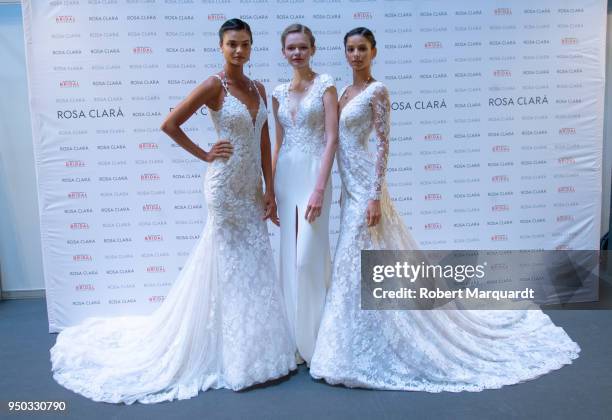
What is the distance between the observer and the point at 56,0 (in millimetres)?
3896

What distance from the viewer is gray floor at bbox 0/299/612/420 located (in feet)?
9.08

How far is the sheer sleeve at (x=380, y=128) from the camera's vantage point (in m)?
3.01

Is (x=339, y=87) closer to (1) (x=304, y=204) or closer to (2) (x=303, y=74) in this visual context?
(2) (x=303, y=74)

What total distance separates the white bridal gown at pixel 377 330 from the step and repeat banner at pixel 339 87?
1.18 meters

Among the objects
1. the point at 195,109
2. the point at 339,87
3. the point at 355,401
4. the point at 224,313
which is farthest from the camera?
the point at 339,87

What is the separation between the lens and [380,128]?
303 cm

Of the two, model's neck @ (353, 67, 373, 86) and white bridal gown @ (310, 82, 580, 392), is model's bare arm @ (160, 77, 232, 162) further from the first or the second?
model's neck @ (353, 67, 373, 86)

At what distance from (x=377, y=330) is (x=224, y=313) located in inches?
34.7

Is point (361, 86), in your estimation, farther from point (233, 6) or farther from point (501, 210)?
point (501, 210)

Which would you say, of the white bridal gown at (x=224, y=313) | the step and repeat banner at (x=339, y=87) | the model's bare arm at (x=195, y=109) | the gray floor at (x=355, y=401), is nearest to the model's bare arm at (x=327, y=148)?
the white bridal gown at (x=224, y=313)

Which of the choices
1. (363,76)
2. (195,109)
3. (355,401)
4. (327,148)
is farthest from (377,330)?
(195,109)

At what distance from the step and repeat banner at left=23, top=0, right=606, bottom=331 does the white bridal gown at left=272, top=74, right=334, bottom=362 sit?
1.13 m

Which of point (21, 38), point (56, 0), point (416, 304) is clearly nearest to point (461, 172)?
point (416, 304)

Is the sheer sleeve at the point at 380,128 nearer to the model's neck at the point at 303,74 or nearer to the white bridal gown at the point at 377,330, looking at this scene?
the white bridal gown at the point at 377,330
